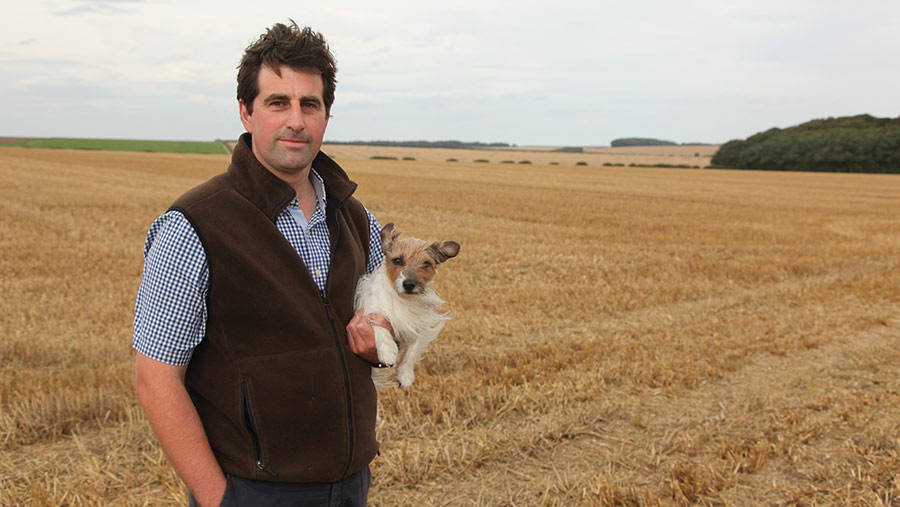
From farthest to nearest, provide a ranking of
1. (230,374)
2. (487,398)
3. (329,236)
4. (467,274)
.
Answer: (467,274)
(487,398)
(329,236)
(230,374)

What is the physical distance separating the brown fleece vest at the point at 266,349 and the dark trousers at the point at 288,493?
0.15ft

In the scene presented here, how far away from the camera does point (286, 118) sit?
7.21 ft

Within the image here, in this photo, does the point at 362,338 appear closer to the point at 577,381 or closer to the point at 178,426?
the point at 178,426

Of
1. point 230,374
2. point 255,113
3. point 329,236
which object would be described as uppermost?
point 255,113

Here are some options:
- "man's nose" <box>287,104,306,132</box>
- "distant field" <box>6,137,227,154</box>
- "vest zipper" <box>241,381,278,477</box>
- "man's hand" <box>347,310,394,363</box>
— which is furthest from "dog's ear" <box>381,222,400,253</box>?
"distant field" <box>6,137,227,154</box>

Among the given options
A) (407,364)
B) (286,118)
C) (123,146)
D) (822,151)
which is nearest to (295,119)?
(286,118)

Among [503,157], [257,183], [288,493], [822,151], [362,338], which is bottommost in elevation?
[288,493]

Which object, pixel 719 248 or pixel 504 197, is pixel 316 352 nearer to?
pixel 719 248

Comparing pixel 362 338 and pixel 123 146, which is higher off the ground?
pixel 123 146

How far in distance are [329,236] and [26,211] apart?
20.9m

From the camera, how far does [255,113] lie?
2.24m

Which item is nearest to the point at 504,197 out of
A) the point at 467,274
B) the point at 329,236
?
the point at 467,274

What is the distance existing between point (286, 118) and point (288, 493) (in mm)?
1372

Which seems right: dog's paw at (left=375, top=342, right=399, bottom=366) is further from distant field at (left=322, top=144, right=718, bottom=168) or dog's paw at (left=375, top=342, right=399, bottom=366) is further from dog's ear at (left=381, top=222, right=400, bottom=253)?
distant field at (left=322, top=144, right=718, bottom=168)
